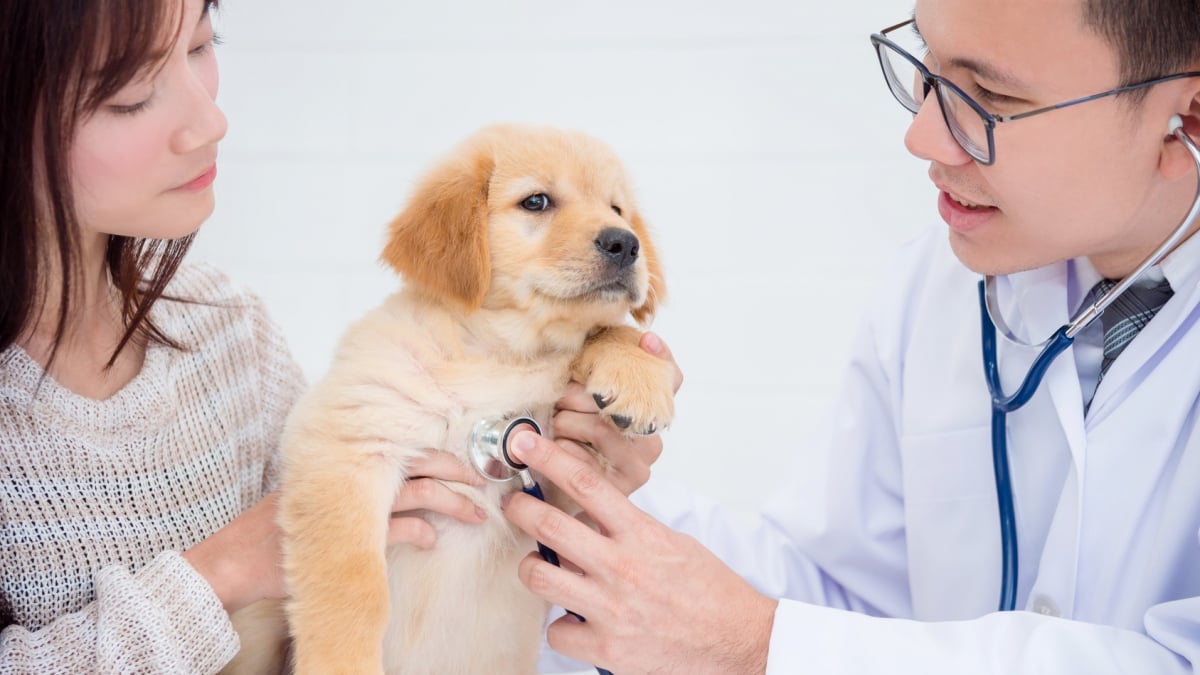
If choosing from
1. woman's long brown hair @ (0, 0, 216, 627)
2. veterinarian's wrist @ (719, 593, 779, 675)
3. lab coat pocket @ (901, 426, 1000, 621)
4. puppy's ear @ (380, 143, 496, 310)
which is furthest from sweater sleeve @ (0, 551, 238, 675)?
lab coat pocket @ (901, 426, 1000, 621)

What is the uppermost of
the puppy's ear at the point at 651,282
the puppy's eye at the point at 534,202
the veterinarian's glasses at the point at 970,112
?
the veterinarian's glasses at the point at 970,112

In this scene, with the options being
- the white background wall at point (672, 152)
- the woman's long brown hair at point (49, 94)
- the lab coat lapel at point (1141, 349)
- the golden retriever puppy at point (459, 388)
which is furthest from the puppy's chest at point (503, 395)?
the white background wall at point (672, 152)

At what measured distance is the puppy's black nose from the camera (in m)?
1.56

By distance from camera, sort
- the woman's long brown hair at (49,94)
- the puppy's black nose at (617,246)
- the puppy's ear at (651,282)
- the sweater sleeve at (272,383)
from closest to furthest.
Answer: the woman's long brown hair at (49,94) < the puppy's black nose at (617,246) < the puppy's ear at (651,282) < the sweater sleeve at (272,383)

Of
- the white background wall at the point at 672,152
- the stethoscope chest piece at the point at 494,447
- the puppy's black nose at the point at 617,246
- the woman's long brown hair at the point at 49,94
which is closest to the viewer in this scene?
the woman's long brown hair at the point at 49,94

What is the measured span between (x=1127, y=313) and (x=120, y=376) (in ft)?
4.91

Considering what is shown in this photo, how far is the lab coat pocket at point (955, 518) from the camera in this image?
5.42 feet

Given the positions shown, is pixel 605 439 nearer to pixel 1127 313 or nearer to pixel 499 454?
pixel 499 454

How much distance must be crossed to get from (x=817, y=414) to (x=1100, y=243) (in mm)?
1546

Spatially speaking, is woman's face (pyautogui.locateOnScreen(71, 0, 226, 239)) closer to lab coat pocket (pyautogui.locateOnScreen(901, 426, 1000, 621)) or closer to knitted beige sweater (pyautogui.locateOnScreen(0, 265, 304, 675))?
knitted beige sweater (pyautogui.locateOnScreen(0, 265, 304, 675))

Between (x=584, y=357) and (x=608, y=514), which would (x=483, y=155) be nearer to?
(x=584, y=357)

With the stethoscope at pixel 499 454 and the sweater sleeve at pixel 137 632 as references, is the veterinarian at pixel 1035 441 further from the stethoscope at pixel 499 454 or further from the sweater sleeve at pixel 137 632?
the sweater sleeve at pixel 137 632

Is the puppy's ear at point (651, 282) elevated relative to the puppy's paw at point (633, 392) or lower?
elevated

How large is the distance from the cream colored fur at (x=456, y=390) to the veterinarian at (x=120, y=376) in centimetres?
7
